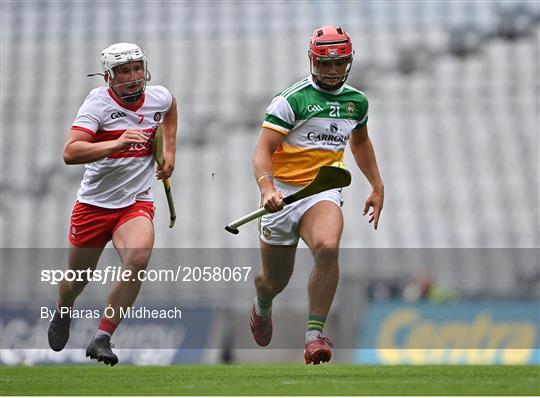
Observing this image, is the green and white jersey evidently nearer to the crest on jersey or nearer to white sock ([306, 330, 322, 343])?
the crest on jersey

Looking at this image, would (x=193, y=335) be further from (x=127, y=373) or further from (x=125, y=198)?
(x=125, y=198)

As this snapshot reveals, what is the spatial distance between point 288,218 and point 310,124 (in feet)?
2.16

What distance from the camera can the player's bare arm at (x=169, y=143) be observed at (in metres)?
7.43

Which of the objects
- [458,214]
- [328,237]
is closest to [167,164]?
[328,237]

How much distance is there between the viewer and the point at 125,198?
7.53 meters

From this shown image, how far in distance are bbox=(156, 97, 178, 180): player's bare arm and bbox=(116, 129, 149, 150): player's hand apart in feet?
2.02

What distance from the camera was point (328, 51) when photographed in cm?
712

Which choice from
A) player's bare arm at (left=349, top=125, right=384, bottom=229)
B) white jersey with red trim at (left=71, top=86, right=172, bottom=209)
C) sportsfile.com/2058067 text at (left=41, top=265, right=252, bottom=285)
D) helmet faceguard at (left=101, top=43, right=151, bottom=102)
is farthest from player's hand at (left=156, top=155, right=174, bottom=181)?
sportsfile.com/2058067 text at (left=41, top=265, right=252, bottom=285)

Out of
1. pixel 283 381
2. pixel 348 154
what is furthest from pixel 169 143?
pixel 348 154

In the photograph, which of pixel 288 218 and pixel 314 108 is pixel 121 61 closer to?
pixel 314 108

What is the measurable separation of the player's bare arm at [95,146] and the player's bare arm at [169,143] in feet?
1.39

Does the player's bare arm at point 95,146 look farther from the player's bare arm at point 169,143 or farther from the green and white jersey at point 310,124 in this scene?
the green and white jersey at point 310,124

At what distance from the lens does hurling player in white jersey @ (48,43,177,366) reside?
7062 mm

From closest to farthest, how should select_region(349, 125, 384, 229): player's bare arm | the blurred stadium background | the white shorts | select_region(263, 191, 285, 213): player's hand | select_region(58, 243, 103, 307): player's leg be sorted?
select_region(263, 191, 285, 213): player's hand < the white shorts < select_region(349, 125, 384, 229): player's bare arm < select_region(58, 243, 103, 307): player's leg < the blurred stadium background
